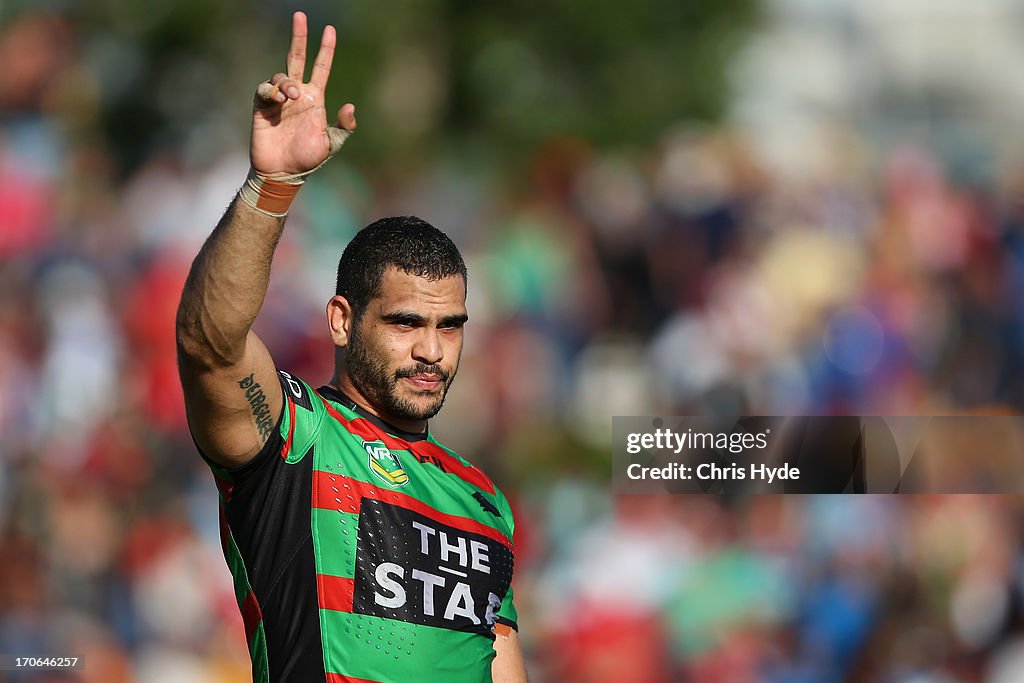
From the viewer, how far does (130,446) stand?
7.21 m

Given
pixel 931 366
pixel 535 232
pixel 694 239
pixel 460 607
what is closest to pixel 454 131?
pixel 535 232

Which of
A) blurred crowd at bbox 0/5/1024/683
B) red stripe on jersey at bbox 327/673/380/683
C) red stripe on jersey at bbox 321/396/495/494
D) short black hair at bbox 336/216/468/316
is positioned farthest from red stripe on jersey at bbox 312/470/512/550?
blurred crowd at bbox 0/5/1024/683

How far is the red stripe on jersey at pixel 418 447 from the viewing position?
3.10 meters

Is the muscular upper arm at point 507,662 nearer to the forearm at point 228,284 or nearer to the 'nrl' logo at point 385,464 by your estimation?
the 'nrl' logo at point 385,464

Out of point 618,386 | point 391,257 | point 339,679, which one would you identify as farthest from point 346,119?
point 618,386

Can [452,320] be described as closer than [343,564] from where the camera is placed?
No

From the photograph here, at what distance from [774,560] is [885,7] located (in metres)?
5.98

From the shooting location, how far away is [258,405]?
9.01ft

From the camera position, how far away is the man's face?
311 centimetres

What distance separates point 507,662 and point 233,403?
111cm

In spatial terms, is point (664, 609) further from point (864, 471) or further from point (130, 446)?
point (130, 446)


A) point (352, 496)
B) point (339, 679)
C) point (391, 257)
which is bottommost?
point (339, 679)

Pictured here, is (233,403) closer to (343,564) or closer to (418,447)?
(343,564)

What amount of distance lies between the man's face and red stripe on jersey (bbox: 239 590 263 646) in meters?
0.57
